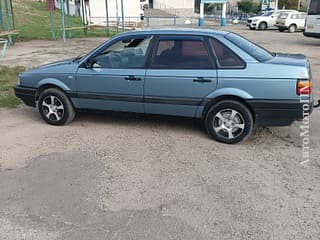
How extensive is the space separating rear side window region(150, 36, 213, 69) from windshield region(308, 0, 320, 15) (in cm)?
1450

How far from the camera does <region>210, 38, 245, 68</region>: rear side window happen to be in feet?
15.8

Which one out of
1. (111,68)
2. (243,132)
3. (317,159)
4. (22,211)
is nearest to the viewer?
(22,211)

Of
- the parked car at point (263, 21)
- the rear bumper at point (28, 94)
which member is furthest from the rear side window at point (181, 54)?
the parked car at point (263, 21)

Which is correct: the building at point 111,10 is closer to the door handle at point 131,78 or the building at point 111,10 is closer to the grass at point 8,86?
the grass at point 8,86

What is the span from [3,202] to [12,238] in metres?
0.67

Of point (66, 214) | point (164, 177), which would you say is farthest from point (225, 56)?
point (66, 214)

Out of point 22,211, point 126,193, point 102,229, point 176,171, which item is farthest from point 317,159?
point 22,211

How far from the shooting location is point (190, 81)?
494cm

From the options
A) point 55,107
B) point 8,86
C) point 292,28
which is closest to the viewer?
point 55,107

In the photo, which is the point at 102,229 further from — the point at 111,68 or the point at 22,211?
the point at 111,68

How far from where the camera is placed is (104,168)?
4.28 m

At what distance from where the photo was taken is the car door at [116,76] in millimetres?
5250

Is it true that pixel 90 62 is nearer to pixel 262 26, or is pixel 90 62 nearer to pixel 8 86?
pixel 8 86

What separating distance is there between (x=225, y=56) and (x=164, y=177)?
196 cm
